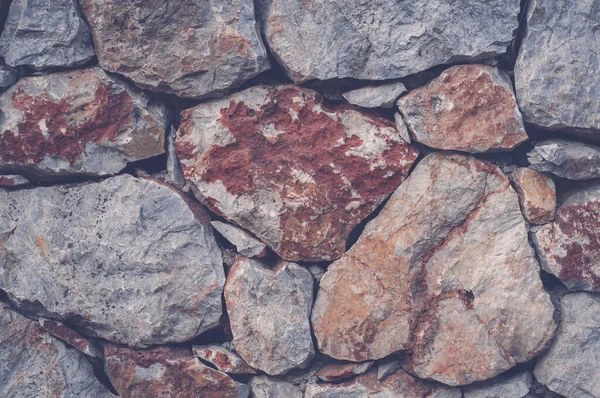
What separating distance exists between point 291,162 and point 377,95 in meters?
0.53

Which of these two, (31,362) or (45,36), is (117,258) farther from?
(45,36)

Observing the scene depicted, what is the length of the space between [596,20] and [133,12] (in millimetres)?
2103

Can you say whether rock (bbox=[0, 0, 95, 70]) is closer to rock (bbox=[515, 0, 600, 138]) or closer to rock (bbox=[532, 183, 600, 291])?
rock (bbox=[515, 0, 600, 138])

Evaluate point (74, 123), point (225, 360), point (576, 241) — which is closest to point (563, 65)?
point (576, 241)

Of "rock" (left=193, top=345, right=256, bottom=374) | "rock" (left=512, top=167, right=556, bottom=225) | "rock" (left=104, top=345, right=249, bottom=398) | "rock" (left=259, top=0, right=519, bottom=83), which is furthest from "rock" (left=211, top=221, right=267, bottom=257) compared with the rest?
"rock" (left=512, top=167, right=556, bottom=225)

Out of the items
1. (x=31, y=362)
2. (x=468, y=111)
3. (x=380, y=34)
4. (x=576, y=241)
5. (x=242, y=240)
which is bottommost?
(x=31, y=362)

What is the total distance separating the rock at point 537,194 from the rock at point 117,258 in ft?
5.03

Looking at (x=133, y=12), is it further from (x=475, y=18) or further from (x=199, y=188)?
(x=475, y=18)

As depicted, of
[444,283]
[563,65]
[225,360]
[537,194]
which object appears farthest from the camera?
[225,360]

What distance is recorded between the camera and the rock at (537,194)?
253 centimetres

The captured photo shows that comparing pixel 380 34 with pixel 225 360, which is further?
pixel 225 360

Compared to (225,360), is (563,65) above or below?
above

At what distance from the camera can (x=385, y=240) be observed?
8.71ft

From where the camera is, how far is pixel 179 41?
8.34 feet
